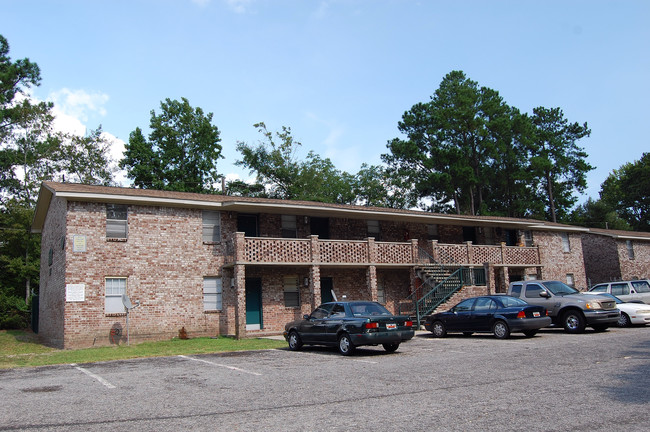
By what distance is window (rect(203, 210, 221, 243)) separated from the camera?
23.1 metres

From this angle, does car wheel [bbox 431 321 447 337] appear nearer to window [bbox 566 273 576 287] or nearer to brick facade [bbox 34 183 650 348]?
brick facade [bbox 34 183 650 348]

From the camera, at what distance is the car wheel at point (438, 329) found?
18.8 m

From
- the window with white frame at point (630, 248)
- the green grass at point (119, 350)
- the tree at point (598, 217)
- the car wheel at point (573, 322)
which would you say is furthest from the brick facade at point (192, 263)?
the tree at point (598, 217)

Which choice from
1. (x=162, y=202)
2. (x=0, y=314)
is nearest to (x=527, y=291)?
(x=162, y=202)

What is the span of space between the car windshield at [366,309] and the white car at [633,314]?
33.0ft

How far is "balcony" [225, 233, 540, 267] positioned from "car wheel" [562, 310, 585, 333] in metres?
9.03

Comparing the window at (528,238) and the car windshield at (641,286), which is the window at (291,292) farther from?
the window at (528,238)

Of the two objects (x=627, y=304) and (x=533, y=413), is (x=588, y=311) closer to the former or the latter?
(x=627, y=304)

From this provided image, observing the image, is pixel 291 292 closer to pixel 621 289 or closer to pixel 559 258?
pixel 621 289

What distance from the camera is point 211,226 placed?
23.3m

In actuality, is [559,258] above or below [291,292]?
above

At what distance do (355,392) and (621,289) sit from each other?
17049 mm

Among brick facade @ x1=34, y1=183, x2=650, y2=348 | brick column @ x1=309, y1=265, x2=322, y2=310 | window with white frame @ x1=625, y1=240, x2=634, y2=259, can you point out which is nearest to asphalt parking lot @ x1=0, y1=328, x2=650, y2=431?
brick facade @ x1=34, y1=183, x2=650, y2=348

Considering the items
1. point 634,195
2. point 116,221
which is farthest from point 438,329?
point 634,195
